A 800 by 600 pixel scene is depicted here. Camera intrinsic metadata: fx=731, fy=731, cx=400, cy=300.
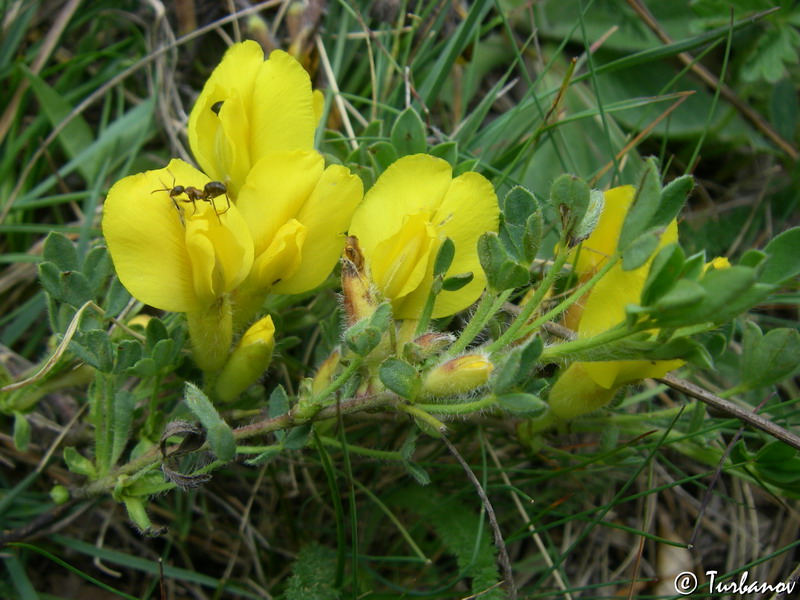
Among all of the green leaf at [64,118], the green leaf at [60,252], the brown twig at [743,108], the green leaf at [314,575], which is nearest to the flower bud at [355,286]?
the green leaf at [60,252]

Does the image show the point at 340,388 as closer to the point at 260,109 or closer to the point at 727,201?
the point at 260,109

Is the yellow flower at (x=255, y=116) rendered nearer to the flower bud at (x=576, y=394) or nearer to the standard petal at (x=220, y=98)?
the standard petal at (x=220, y=98)

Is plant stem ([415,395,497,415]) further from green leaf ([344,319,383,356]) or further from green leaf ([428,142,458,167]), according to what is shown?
green leaf ([428,142,458,167])

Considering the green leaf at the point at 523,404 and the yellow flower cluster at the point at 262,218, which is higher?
the yellow flower cluster at the point at 262,218

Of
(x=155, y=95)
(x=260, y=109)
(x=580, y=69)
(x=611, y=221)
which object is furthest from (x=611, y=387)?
(x=155, y=95)

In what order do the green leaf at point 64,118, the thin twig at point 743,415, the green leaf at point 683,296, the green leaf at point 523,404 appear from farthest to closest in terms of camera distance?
the green leaf at point 64,118 → the thin twig at point 743,415 → the green leaf at point 523,404 → the green leaf at point 683,296
